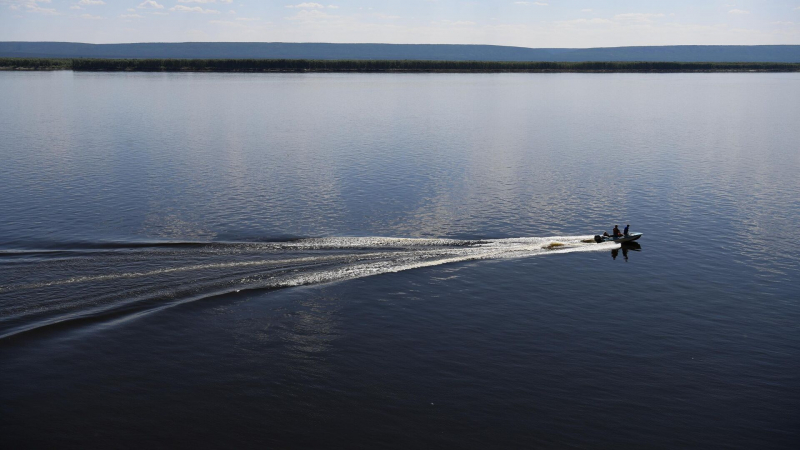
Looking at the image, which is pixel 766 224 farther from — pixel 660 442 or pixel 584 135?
pixel 584 135

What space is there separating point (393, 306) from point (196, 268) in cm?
1569

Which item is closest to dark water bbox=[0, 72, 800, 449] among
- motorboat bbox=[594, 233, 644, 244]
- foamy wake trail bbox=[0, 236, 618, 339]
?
foamy wake trail bbox=[0, 236, 618, 339]

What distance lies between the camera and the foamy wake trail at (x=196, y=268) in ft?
141

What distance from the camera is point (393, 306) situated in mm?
46125

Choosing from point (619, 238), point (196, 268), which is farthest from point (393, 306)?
point (619, 238)

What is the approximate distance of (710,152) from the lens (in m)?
112

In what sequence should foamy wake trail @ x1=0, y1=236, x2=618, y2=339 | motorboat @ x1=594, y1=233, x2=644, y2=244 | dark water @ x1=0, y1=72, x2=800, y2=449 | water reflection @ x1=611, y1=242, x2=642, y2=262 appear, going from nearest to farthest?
dark water @ x1=0, y1=72, x2=800, y2=449 < foamy wake trail @ x1=0, y1=236, x2=618, y2=339 < water reflection @ x1=611, y1=242, x2=642, y2=262 < motorboat @ x1=594, y1=233, x2=644, y2=244

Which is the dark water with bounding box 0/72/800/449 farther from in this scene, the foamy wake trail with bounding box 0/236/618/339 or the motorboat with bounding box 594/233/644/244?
the motorboat with bounding box 594/233/644/244

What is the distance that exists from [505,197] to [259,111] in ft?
342

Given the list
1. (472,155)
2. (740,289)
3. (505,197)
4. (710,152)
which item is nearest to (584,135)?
(710,152)

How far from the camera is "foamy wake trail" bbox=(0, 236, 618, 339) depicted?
42.9 metres

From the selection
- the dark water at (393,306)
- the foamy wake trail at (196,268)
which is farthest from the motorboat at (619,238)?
the dark water at (393,306)

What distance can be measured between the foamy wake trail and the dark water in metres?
0.21

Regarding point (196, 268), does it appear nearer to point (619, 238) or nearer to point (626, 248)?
point (619, 238)
